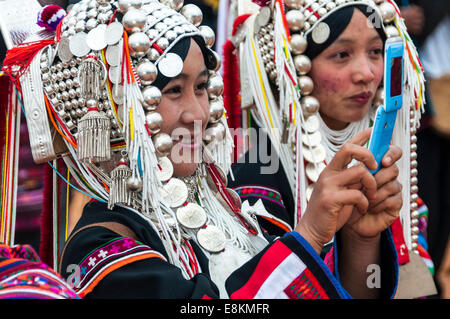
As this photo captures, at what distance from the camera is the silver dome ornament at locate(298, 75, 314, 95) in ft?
10.0

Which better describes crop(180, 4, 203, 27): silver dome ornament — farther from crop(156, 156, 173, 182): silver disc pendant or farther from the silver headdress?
the silver headdress

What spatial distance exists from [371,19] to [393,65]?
120cm

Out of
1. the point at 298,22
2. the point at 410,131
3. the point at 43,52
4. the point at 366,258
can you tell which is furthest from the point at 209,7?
the point at 366,258

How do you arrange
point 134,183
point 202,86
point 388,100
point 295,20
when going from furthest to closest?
1. point 295,20
2. point 202,86
3. point 134,183
4. point 388,100

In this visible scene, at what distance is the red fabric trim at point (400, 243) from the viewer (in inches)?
111

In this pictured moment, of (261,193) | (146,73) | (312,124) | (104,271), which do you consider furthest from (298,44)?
(104,271)

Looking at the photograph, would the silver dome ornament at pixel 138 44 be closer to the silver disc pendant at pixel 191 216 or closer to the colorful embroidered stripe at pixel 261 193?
the silver disc pendant at pixel 191 216

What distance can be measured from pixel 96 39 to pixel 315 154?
1.12m

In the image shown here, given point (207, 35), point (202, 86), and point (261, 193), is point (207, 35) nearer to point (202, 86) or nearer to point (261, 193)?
point (202, 86)

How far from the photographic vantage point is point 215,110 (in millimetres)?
2418

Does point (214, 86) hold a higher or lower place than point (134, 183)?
higher

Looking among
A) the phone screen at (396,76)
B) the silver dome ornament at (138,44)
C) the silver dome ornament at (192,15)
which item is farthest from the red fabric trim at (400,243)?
the silver dome ornament at (138,44)

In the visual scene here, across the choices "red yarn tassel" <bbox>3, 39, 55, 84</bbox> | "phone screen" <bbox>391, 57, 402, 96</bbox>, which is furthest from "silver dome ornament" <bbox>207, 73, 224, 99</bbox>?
"phone screen" <bbox>391, 57, 402, 96</bbox>

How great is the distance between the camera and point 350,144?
199 centimetres
